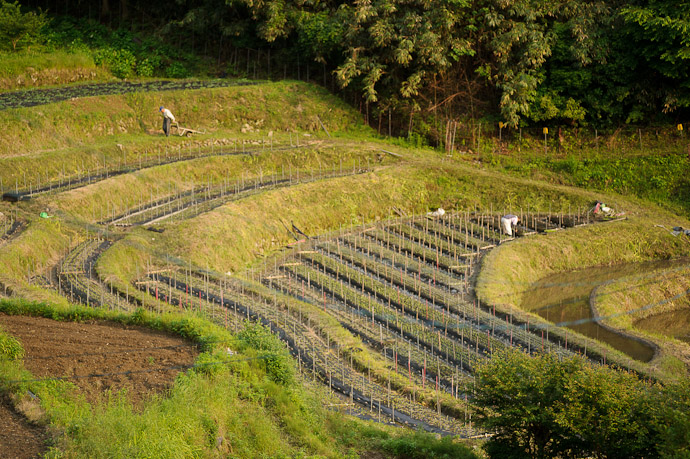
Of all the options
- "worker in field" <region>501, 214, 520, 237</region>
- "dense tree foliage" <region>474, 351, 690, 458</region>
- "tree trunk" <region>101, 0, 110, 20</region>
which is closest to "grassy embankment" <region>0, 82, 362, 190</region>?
"worker in field" <region>501, 214, 520, 237</region>

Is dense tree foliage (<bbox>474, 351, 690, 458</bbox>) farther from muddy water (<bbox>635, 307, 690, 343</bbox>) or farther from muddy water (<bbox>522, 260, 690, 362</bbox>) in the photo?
muddy water (<bbox>635, 307, 690, 343</bbox>)

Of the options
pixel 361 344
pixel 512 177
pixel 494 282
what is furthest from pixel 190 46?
pixel 361 344

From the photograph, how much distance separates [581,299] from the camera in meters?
28.1

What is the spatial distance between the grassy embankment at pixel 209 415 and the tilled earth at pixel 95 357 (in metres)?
0.27

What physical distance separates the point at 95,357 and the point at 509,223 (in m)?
20.0

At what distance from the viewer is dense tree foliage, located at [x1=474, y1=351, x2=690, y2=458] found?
567 inches

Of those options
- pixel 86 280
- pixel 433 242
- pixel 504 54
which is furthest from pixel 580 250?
pixel 86 280

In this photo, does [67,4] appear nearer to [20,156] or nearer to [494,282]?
[20,156]

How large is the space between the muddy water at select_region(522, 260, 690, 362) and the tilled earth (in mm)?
12909

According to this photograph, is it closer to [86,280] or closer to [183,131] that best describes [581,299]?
[86,280]

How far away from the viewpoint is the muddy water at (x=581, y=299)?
78.6 ft

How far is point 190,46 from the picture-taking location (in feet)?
152

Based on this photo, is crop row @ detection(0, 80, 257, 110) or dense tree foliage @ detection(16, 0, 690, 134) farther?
dense tree foliage @ detection(16, 0, 690, 134)

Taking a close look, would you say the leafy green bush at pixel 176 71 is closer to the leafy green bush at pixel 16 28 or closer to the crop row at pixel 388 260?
the leafy green bush at pixel 16 28
